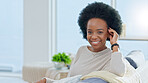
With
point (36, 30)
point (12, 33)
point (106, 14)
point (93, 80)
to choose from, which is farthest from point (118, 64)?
point (12, 33)

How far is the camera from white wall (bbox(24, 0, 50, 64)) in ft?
18.5

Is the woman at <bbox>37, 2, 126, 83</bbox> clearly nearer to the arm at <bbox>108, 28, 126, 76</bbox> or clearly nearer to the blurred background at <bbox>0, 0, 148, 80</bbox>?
the arm at <bbox>108, 28, 126, 76</bbox>

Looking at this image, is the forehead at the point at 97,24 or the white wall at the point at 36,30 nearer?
the forehead at the point at 97,24

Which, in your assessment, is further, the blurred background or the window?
the window

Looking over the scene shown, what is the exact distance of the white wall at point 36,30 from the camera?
5.64 m

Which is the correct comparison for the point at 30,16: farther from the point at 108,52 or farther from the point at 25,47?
the point at 108,52

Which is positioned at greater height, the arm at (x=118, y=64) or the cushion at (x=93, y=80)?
the arm at (x=118, y=64)

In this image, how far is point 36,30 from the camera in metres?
5.74

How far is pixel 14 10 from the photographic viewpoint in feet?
20.2

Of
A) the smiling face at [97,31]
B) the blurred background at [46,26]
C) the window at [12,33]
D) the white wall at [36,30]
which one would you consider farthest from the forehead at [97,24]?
the window at [12,33]

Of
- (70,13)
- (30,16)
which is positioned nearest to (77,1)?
(70,13)

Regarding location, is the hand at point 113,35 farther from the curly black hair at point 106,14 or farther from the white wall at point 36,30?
the white wall at point 36,30

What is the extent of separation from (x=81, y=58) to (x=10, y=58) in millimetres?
4934

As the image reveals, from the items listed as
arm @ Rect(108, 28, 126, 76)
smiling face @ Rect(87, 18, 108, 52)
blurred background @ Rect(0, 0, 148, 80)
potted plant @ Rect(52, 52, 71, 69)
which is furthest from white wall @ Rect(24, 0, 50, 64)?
arm @ Rect(108, 28, 126, 76)
